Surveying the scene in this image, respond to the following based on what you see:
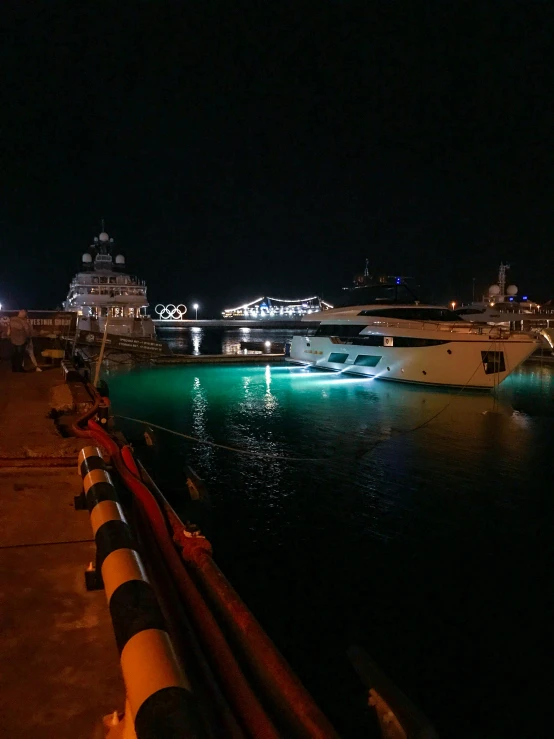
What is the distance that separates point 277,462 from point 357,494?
2.57 m

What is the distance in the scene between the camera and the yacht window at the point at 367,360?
2688cm

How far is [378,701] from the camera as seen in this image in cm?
339

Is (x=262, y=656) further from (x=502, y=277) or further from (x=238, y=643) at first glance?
(x=502, y=277)

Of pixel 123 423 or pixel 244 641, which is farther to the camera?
pixel 123 423

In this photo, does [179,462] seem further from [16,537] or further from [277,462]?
[16,537]

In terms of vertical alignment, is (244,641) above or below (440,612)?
above

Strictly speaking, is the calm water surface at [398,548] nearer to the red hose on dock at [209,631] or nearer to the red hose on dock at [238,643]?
the red hose on dock at [238,643]


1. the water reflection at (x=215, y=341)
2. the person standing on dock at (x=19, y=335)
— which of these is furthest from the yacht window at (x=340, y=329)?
the person standing on dock at (x=19, y=335)

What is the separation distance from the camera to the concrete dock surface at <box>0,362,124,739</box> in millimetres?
2533

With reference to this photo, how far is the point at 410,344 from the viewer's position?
991 inches

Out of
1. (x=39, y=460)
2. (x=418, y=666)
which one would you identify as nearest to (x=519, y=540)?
(x=418, y=666)

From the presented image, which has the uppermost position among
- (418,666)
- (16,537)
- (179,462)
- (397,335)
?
(397,335)

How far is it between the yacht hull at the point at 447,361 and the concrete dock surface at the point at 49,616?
20.1 metres

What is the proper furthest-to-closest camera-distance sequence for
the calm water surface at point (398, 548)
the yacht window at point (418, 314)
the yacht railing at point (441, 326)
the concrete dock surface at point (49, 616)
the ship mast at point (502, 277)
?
the ship mast at point (502, 277) → the yacht window at point (418, 314) → the yacht railing at point (441, 326) → the calm water surface at point (398, 548) → the concrete dock surface at point (49, 616)
